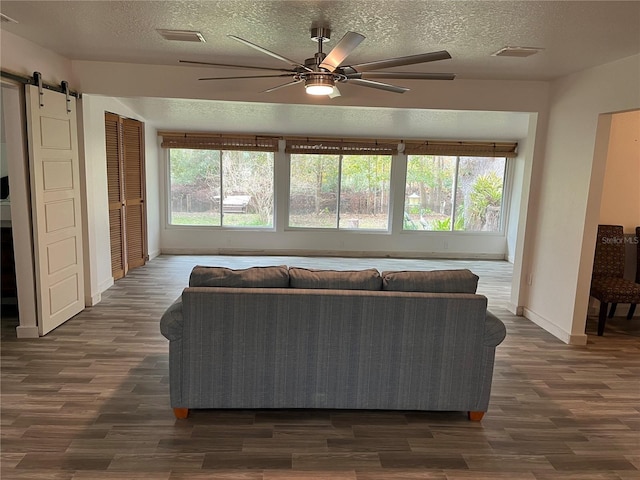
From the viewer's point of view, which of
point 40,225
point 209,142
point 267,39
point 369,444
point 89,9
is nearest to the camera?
point 369,444

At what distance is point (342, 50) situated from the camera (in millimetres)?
2404

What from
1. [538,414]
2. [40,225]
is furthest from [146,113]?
[538,414]

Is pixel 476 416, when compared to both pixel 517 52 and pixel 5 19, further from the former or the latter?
pixel 5 19

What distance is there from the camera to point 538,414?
9.21 ft

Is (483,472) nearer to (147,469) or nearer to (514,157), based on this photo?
(147,469)

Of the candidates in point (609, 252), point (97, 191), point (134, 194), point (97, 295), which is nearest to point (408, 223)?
point (609, 252)

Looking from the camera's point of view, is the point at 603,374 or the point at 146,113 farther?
the point at 146,113

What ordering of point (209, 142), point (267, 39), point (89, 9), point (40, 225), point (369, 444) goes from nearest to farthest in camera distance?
point (369, 444) → point (89, 9) → point (267, 39) → point (40, 225) → point (209, 142)

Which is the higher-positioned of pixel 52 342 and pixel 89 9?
pixel 89 9

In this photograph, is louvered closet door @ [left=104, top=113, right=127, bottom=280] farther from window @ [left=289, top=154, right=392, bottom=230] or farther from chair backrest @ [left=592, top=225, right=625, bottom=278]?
chair backrest @ [left=592, top=225, right=625, bottom=278]

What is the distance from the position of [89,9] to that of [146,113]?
12.3 ft

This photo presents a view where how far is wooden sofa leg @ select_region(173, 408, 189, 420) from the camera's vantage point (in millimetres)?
2624

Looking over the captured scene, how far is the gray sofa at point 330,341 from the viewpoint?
2518mm

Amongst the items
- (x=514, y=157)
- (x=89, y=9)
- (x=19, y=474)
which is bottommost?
(x=19, y=474)
